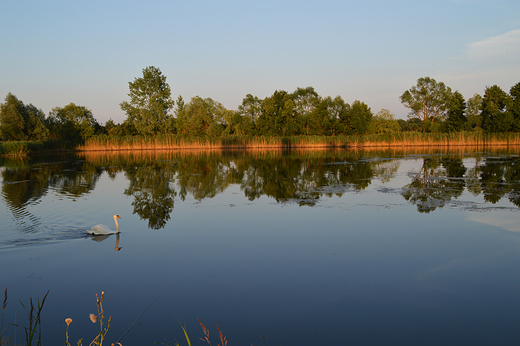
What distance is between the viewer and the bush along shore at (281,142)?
174ft

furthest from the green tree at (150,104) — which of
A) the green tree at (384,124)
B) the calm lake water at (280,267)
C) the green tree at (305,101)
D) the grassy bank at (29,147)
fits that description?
the calm lake water at (280,267)

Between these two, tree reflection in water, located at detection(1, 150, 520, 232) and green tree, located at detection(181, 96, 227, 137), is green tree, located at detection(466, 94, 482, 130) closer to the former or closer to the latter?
green tree, located at detection(181, 96, 227, 137)

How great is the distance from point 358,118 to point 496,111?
20.8 meters

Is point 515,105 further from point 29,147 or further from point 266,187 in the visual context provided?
point 29,147

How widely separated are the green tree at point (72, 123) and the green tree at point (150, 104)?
681cm

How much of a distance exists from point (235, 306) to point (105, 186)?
1354 centimetres

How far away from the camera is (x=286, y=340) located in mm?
3957

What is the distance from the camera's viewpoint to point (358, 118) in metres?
63.7

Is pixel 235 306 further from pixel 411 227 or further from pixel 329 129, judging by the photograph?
pixel 329 129

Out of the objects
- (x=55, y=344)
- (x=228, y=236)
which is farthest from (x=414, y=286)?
(x=55, y=344)

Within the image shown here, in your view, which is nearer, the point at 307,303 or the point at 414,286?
the point at 307,303

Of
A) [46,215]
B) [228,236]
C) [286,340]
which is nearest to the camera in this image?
[286,340]

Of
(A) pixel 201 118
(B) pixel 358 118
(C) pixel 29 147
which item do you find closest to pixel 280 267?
(C) pixel 29 147

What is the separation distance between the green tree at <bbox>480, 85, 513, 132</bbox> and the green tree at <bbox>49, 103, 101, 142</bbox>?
63921mm
